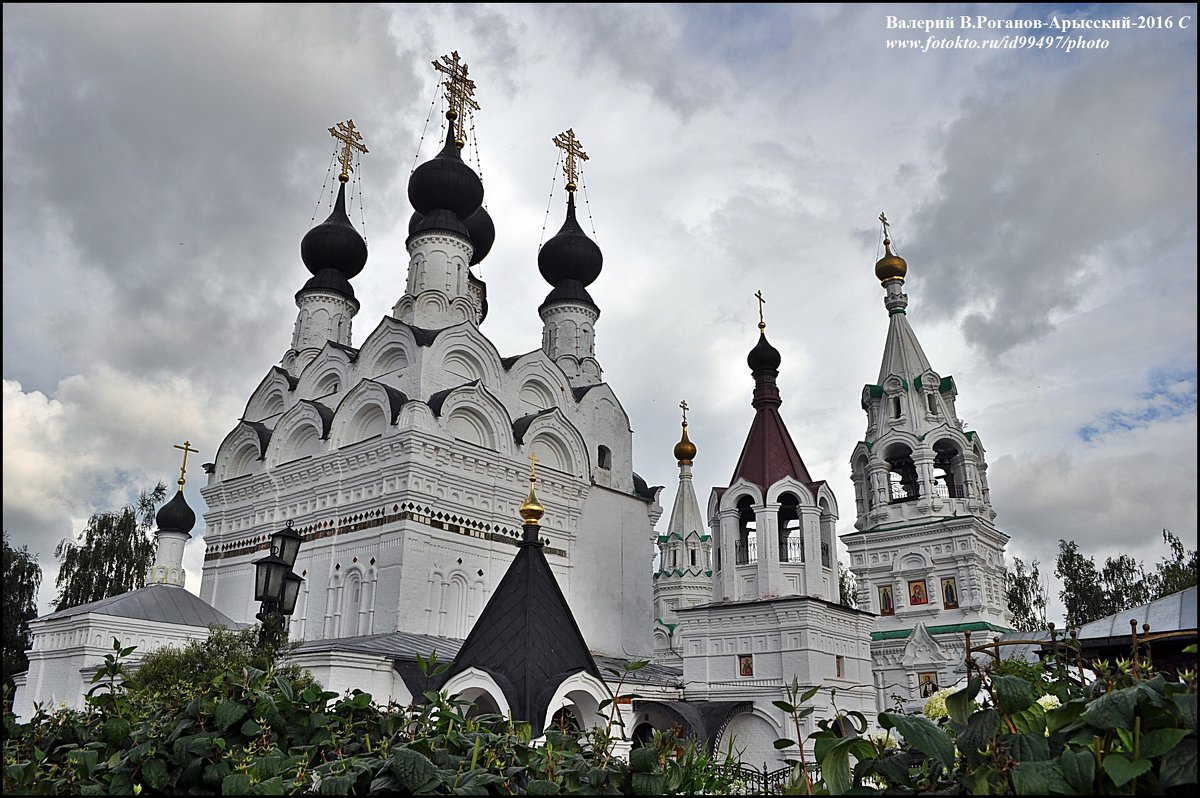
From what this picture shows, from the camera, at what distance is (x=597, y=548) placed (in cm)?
1766

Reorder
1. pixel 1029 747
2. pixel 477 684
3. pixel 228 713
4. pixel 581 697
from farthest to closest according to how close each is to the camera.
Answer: pixel 581 697 → pixel 477 684 → pixel 228 713 → pixel 1029 747

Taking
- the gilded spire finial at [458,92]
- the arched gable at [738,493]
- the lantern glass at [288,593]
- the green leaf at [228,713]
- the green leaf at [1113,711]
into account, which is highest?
the gilded spire finial at [458,92]

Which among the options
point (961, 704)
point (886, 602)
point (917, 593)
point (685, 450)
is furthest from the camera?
point (685, 450)

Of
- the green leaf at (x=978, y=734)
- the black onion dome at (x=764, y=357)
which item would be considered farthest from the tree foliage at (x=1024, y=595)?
the green leaf at (x=978, y=734)

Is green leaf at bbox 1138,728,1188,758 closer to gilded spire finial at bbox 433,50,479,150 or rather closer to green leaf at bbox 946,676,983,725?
green leaf at bbox 946,676,983,725

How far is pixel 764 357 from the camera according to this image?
17344 millimetres

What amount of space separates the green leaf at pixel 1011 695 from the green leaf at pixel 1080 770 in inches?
10.1

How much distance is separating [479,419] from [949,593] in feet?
44.6

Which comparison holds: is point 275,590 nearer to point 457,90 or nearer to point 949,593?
point 457,90

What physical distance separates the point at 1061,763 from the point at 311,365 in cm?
1786

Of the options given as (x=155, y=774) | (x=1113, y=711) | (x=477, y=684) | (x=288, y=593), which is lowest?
(x=477, y=684)

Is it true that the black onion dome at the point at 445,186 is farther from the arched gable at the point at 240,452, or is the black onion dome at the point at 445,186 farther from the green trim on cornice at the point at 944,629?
the green trim on cornice at the point at 944,629

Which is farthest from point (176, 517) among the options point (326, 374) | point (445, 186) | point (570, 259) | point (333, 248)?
point (570, 259)

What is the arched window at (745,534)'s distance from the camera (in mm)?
15711
